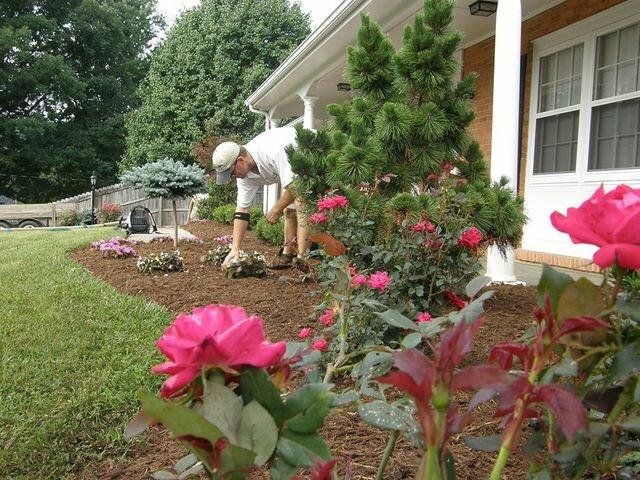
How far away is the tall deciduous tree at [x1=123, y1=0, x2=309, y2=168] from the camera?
909 inches

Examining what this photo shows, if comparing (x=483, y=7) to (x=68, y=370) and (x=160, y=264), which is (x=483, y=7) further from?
(x=68, y=370)

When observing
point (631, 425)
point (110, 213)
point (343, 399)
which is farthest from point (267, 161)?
point (110, 213)

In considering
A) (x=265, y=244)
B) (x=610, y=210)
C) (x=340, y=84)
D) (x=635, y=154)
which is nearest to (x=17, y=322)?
(x=610, y=210)

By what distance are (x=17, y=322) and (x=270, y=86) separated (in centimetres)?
876

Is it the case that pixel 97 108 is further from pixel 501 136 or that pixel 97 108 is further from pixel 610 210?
pixel 610 210

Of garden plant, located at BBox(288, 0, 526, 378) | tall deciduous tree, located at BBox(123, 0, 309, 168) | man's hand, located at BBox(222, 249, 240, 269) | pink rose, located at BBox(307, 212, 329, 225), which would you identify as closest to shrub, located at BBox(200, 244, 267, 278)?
man's hand, located at BBox(222, 249, 240, 269)

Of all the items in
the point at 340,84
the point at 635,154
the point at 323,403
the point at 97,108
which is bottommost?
the point at 323,403

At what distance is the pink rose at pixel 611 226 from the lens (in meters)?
0.58

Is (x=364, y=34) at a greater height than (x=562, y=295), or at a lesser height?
greater

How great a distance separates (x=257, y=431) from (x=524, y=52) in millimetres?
7147

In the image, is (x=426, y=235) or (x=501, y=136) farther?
(x=501, y=136)

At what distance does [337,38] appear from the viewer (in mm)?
7688

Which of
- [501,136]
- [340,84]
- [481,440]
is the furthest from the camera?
[340,84]

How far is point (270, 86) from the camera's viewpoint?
1157cm
